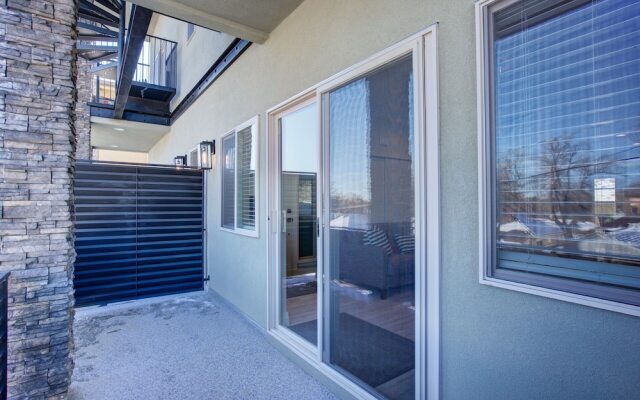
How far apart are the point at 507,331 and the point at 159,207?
485 centimetres

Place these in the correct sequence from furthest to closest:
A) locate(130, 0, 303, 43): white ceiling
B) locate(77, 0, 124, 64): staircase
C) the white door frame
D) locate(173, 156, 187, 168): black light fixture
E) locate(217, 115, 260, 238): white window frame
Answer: locate(173, 156, 187, 168): black light fixture → locate(77, 0, 124, 64): staircase → locate(217, 115, 260, 238): white window frame → locate(130, 0, 303, 43): white ceiling → the white door frame

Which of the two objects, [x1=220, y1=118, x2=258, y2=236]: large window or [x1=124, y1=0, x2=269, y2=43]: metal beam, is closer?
[x1=124, y1=0, x2=269, y2=43]: metal beam

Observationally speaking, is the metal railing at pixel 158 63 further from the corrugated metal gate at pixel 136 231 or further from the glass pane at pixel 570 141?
the glass pane at pixel 570 141

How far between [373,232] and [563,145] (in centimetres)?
108

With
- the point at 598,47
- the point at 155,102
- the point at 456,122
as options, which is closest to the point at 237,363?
the point at 456,122

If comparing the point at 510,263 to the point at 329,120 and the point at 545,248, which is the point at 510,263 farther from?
the point at 329,120

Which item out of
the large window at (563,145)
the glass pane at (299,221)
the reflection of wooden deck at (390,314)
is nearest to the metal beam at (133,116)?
the glass pane at (299,221)

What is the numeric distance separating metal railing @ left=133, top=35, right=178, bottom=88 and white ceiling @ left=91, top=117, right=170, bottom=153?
40.1 inches

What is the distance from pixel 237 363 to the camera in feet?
9.37

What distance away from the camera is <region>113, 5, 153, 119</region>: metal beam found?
3.41 metres

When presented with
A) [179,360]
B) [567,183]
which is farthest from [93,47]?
[567,183]

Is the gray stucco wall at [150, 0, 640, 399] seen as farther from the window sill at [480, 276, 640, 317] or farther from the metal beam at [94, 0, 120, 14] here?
the metal beam at [94, 0, 120, 14]

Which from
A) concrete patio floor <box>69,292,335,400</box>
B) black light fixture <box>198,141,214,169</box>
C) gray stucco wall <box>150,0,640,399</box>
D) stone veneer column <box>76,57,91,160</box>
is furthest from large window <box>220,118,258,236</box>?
stone veneer column <box>76,57,91,160</box>

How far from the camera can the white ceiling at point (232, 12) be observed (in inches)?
112
